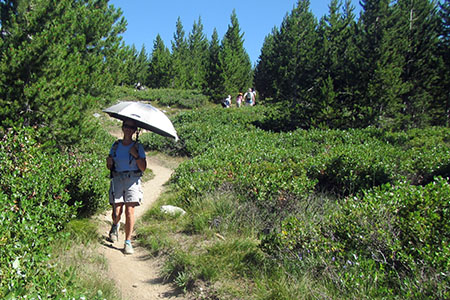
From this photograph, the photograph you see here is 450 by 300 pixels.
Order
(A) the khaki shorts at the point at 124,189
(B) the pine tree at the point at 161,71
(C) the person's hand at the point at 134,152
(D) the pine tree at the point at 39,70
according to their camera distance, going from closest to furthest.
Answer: (C) the person's hand at the point at 134,152 → (A) the khaki shorts at the point at 124,189 → (D) the pine tree at the point at 39,70 → (B) the pine tree at the point at 161,71

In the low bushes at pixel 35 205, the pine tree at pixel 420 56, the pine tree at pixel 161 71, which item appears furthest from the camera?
the pine tree at pixel 161 71

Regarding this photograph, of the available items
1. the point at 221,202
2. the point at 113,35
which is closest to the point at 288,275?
the point at 221,202

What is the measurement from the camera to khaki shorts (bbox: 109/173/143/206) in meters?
4.75

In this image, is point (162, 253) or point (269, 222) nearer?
point (162, 253)

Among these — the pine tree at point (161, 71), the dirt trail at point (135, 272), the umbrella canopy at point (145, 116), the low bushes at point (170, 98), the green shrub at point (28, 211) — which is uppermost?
the pine tree at point (161, 71)

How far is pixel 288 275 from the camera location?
12.3ft

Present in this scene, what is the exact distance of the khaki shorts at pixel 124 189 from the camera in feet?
15.6

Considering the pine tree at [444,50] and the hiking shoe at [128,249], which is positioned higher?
the pine tree at [444,50]

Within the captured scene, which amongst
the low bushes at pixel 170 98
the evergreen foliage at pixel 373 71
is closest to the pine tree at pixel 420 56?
the evergreen foliage at pixel 373 71

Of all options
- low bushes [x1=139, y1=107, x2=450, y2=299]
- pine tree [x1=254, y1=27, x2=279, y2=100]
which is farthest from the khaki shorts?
pine tree [x1=254, y1=27, x2=279, y2=100]

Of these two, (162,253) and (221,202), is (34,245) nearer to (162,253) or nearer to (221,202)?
(162,253)

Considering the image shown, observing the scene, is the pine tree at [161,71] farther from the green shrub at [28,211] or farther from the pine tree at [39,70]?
the green shrub at [28,211]

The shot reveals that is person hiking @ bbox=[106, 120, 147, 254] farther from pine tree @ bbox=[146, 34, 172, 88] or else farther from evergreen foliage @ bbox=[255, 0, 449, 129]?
pine tree @ bbox=[146, 34, 172, 88]

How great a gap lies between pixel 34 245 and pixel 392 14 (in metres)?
23.0
